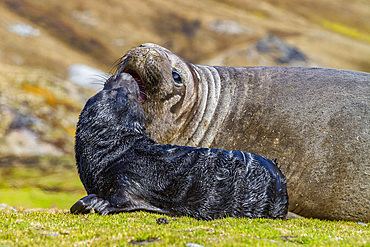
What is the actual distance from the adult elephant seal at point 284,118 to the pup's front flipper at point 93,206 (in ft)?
6.44

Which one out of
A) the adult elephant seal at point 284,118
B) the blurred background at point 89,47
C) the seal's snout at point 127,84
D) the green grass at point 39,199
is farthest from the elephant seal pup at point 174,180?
the blurred background at point 89,47

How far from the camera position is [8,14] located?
68500mm

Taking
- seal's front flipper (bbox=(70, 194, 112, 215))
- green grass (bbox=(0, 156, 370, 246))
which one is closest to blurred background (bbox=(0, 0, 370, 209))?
seal's front flipper (bbox=(70, 194, 112, 215))

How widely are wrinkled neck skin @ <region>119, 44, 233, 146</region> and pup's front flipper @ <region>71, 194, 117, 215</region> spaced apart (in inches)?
75.9

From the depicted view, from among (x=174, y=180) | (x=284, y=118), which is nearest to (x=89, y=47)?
(x=284, y=118)

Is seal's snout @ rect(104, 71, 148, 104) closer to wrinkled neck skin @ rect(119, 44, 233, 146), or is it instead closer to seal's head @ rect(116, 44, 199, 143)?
seal's head @ rect(116, 44, 199, 143)

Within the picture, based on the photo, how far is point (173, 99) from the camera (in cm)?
866

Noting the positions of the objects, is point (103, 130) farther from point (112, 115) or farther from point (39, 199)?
point (39, 199)

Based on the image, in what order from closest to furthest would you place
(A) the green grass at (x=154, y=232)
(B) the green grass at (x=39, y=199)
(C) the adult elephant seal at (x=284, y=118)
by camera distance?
(A) the green grass at (x=154, y=232) < (C) the adult elephant seal at (x=284, y=118) < (B) the green grass at (x=39, y=199)

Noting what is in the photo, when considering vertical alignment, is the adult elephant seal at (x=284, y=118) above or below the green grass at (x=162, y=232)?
above

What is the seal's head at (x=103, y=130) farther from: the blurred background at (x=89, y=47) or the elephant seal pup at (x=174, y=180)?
the blurred background at (x=89, y=47)

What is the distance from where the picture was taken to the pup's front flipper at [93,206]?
673 centimetres

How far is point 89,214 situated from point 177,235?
224 centimetres

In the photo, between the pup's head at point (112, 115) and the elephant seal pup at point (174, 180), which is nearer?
the elephant seal pup at point (174, 180)
